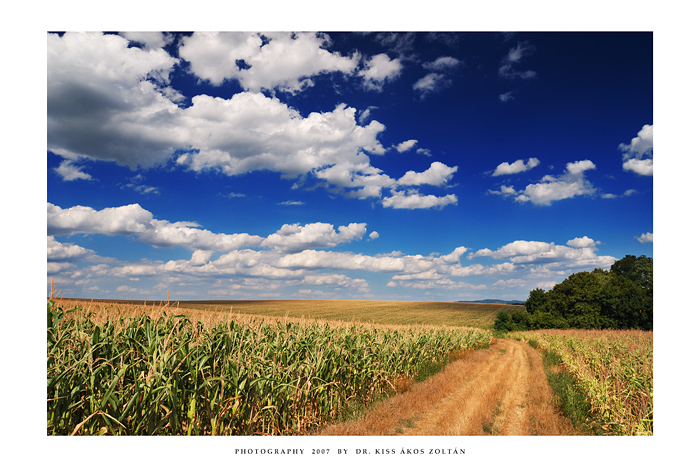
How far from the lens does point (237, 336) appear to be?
23.3 feet

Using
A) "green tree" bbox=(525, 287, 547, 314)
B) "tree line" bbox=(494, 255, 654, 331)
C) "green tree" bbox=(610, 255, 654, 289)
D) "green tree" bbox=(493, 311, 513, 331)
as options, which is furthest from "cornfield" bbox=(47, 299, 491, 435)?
"green tree" bbox=(525, 287, 547, 314)

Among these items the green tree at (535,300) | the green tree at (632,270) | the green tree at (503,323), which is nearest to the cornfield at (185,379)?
the green tree at (503,323)

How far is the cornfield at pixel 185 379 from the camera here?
4547 millimetres

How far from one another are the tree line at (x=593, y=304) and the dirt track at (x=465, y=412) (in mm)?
40780

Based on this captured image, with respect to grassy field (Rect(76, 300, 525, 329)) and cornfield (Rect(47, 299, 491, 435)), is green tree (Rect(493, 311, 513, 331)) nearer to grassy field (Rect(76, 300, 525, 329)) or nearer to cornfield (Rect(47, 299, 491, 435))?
grassy field (Rect(76, 300, 525, 329))

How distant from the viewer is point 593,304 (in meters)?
49.4

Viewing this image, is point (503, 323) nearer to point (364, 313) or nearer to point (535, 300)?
point (535, 300)

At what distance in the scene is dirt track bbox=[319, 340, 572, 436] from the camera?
22.7ft

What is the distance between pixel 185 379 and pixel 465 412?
21.7 ft

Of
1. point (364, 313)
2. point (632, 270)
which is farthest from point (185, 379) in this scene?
point (632, 270)

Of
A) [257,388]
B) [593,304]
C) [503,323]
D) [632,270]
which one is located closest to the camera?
[257,388]

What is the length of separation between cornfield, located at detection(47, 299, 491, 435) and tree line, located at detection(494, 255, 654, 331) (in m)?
47.2
